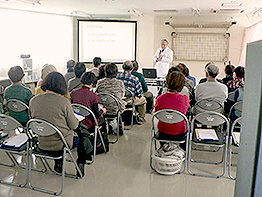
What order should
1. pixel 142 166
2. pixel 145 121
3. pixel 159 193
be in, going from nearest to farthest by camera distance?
pixel 159 193 < pixel 142 166 < pixel 145 121

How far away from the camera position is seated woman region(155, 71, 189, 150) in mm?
3055

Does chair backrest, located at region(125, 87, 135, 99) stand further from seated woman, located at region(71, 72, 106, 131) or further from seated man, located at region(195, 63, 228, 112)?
seated woman, located at region(71, 72, 106, 131)

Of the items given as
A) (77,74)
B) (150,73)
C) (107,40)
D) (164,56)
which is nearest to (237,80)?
(77,74)

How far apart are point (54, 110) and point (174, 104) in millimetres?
1297

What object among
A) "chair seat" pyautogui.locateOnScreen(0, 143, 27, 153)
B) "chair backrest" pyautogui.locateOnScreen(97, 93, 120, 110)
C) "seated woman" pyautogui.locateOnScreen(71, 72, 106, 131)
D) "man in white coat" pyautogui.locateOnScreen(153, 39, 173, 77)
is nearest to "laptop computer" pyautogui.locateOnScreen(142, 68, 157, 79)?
"man in white coat" pyautogui.locateOnScreen(153, 39, 173, 77)

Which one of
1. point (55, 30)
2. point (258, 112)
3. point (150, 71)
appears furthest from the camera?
point (55, 30)

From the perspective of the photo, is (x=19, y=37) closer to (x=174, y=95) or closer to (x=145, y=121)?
(x=145, y=121)

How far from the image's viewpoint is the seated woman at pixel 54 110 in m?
2.50

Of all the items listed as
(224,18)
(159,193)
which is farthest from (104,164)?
(224,18)

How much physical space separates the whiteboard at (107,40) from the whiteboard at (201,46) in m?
1.65

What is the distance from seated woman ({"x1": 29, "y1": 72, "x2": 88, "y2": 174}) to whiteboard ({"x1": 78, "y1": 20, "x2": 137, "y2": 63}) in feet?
23.2

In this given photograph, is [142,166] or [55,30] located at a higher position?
[55,30]

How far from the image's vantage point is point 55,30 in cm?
933

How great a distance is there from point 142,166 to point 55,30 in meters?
7.28
